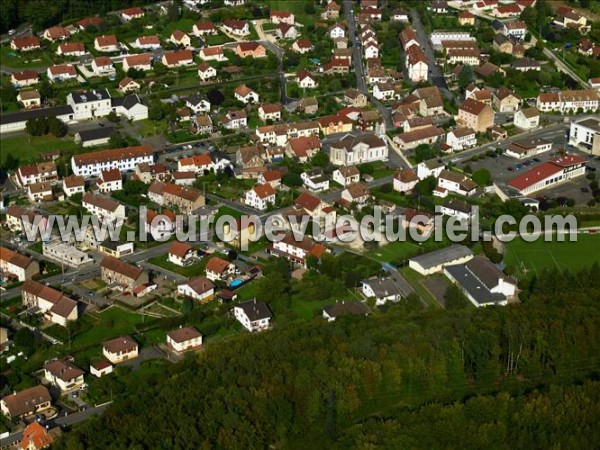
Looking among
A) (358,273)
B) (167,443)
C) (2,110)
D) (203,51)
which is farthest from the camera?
(203,51)

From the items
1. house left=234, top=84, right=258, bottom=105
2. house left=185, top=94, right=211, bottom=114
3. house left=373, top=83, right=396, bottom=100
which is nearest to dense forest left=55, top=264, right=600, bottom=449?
house left=185, top=94, right=211, bottom=114

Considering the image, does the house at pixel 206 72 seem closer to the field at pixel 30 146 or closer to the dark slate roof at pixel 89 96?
the dark slate roof at pixel 89 96

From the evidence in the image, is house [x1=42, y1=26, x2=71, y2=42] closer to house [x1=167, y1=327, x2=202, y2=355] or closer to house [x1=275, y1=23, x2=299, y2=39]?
house [x1=275, y1=23, x2=299, y2=39]

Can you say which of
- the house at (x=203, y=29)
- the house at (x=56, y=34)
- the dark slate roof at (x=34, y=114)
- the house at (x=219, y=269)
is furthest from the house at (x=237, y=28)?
the house at (x=219, y=269)

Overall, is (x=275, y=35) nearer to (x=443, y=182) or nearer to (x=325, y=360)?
(x=443, y=182)

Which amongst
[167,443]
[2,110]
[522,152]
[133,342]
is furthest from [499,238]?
[2,110]
